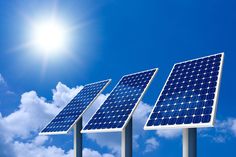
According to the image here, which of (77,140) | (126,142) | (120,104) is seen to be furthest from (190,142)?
(77,140)

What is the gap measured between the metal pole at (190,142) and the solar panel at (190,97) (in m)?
0.81


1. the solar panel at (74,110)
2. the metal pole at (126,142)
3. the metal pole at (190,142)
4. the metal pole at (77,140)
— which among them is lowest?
the metal pole at (190,142)

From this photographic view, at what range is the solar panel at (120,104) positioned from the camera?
1697 cm

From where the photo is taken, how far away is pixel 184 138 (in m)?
13.9

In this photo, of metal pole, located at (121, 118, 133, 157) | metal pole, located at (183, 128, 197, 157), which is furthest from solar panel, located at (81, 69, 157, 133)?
metal pole, located at (183, 128, 197, 157)

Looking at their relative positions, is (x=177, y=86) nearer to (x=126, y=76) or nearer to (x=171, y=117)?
(x=171, y=117)

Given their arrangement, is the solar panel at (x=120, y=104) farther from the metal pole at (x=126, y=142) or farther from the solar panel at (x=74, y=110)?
the solar panel at (x=74, y=110)

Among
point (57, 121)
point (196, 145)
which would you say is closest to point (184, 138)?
point (196, 145)

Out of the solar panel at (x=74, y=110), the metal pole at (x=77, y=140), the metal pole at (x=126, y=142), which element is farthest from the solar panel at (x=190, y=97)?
the metal pole at (x=77, y=140)

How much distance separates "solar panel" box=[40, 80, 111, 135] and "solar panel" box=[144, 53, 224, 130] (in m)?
6.77

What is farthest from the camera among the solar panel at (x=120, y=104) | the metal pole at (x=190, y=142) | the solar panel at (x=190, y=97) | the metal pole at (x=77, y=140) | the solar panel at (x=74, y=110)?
the metal pole at (x=77, y=140)

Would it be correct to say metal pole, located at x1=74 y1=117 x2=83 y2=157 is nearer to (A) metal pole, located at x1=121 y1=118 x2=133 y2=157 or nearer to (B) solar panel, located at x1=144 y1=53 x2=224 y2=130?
(A) metal pole, located at x1=121 y1=118 x2=133 y2=157

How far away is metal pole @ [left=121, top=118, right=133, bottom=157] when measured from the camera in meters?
17.5

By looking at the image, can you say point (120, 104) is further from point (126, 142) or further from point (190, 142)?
point (190, 142)
